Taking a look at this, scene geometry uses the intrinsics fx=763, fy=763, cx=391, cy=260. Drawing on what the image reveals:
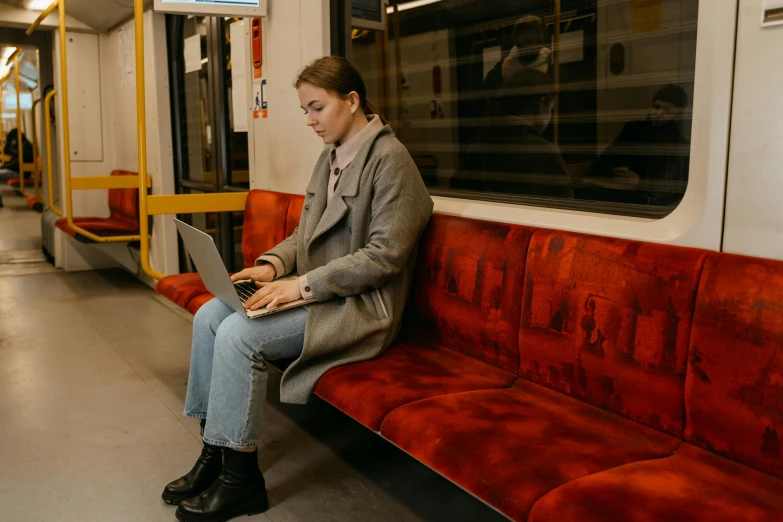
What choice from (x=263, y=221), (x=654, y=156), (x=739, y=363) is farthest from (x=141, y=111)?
(x=739, y=363)

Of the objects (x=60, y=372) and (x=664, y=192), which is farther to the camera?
(x=60, y=372)

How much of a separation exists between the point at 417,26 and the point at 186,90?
2.91m

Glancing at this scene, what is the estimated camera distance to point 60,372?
3.80m

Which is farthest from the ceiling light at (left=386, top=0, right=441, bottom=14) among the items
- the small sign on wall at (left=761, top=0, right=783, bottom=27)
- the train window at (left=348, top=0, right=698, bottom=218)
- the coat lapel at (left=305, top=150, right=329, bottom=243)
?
the small sign on wall at (left=761, top=0, right=783, bottom=27)

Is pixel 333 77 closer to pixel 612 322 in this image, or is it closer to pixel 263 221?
pixel 612 322

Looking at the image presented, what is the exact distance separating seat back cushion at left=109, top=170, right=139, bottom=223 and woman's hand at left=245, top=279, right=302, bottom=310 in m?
3.95

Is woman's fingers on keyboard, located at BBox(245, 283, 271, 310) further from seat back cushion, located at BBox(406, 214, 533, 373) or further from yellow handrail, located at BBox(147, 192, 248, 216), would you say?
yellow handrail, located at BBox(147, 192, 248, 216)

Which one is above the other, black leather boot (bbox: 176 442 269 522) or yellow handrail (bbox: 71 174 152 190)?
yellow handrail (bbox: 71 174 152 190)

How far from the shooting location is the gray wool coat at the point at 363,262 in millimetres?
2312

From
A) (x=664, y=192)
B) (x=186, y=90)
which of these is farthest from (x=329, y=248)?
(x=186, y=90)

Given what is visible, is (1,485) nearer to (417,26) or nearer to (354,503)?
(354,503)

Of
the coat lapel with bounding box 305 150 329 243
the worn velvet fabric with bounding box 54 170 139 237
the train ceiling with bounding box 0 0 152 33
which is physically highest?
the train ceiling with bounding box 0 0 152 33

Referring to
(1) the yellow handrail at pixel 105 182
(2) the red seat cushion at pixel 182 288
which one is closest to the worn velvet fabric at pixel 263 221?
(2) the red seat cushion at pixel 182 288

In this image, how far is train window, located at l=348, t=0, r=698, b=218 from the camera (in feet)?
7.02
